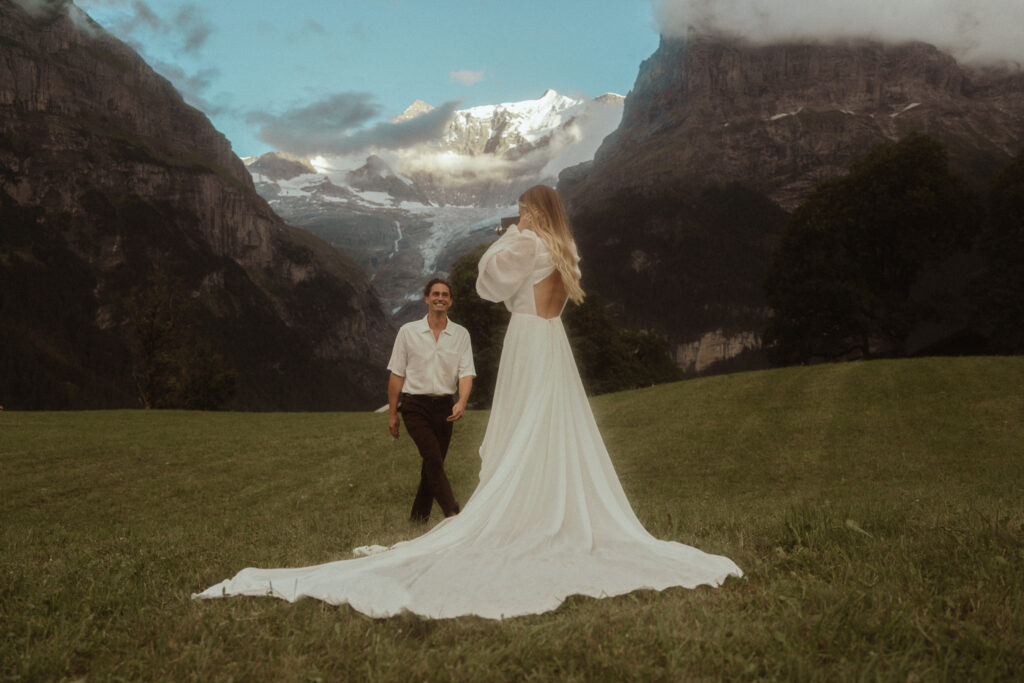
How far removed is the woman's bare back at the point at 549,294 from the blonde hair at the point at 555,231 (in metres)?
0.07

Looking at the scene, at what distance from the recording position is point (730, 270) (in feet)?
516

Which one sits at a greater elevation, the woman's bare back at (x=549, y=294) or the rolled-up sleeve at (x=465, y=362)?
the woman's bare back at (x=549, y=294)

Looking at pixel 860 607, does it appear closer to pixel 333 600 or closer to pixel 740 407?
pixel 333 600

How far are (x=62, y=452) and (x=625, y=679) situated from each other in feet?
73.0

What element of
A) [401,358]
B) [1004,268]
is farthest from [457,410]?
[1004,268]

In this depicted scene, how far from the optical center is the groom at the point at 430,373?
8891 mm

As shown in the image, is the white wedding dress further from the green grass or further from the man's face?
the man's face

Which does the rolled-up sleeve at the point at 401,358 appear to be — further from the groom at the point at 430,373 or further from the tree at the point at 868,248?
the tree at the point at 868,248

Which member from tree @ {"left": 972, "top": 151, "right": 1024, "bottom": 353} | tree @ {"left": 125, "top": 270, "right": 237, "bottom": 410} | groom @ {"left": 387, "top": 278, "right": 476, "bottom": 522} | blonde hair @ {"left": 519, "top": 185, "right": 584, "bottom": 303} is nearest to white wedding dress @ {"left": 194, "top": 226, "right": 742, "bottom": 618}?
blonde hair @ {"left": 519, "top": 185, "right": 584, "bottom": 303}

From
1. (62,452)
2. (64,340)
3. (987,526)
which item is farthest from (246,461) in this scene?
(64,340)

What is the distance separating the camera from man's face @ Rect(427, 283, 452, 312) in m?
8.89

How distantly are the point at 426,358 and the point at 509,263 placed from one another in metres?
2.59

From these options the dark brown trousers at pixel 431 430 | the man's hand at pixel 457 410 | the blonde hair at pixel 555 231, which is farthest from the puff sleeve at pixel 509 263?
the dark brown trousers at pixel 431 430

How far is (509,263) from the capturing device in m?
6.85
